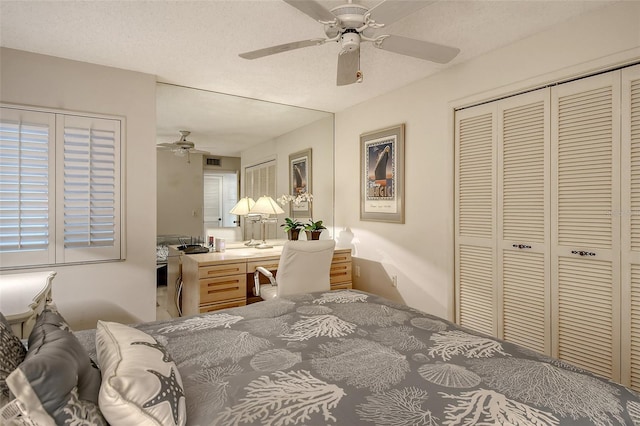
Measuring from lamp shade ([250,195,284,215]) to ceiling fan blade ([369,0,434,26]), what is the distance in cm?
261

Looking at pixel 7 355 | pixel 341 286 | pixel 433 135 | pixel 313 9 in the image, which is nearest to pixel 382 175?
pixel 433 135

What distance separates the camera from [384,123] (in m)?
3.71

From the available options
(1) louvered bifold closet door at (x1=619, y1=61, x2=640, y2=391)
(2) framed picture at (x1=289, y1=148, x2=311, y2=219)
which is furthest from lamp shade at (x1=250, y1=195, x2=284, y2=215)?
(1) louvered bifold closet door at (x1=619, y1=61, x2=640, y2=391)

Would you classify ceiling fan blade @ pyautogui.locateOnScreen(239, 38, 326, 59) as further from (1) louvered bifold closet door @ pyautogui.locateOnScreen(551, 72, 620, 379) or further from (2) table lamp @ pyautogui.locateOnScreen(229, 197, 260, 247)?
(2) table lamp @ pyautogui.locateOnScreen(229, 197, 260, 247)

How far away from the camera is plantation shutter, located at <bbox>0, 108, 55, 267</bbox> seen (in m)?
2.57

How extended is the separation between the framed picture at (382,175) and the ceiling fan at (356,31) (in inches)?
58.1

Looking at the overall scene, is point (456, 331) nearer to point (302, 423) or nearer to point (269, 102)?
point (302, 423)

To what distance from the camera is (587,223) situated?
2.21 m

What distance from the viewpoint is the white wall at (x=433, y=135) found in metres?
2.16

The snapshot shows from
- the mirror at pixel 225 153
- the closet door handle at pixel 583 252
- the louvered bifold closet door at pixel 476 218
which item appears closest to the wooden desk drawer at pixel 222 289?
the mirror at pixel 225 153

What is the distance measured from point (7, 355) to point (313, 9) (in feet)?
5.94

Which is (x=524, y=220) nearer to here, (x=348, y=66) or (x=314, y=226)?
(x=348, y=66)

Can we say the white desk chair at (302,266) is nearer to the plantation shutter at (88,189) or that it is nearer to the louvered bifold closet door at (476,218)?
the louvered bifold closet door at (476,218)

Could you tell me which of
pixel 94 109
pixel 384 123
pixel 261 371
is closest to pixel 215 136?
pixel 94 109
